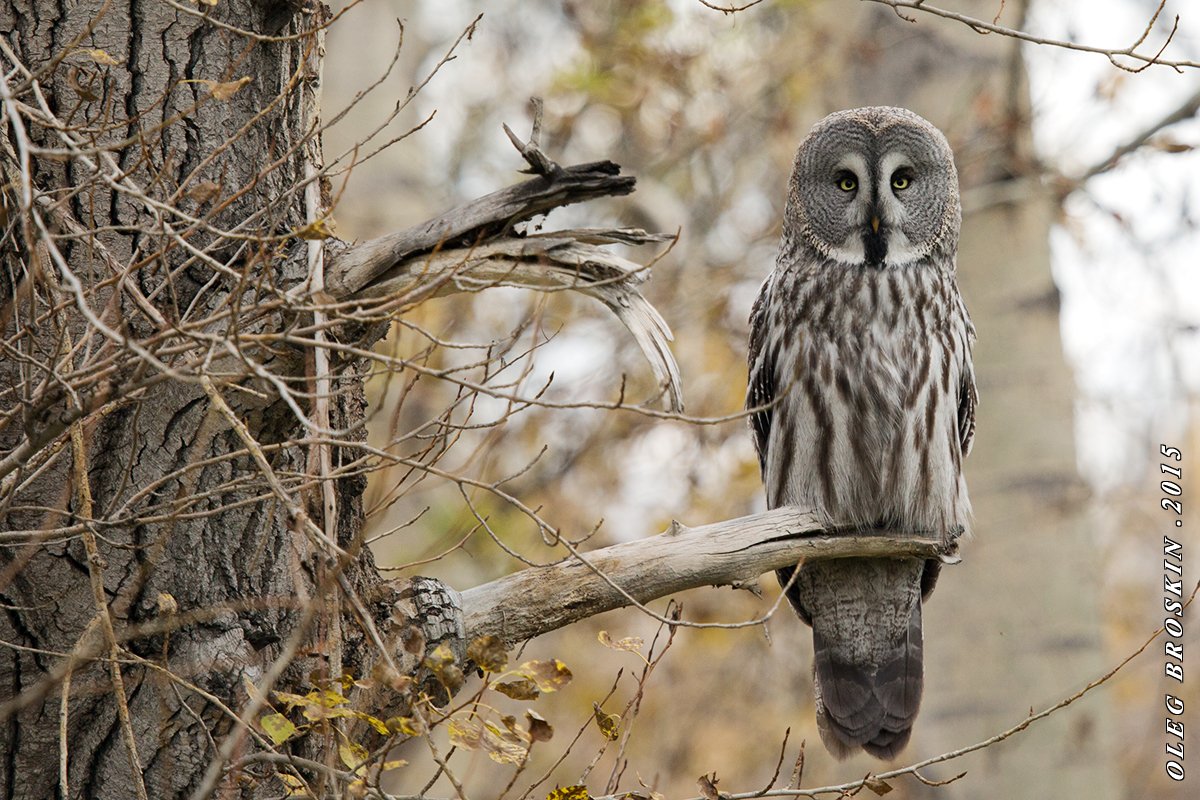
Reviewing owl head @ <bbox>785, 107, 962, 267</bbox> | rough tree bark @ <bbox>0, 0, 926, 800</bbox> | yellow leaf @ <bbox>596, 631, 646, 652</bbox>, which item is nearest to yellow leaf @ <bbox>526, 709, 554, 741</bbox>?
yellow leaf @ <bbox>596, 631, 646, 652</bbox>

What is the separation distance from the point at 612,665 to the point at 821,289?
7358 mm

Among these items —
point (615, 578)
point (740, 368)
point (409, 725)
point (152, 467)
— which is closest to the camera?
point (409, 725)

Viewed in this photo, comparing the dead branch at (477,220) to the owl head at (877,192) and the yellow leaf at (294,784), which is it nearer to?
the yellow leaf at (294,784)

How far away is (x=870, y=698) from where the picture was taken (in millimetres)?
3986

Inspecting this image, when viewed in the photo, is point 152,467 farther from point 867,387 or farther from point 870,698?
point 870,698

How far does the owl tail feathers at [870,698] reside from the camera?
3918 millimetres

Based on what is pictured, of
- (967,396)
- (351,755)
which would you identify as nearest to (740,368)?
(967,396)

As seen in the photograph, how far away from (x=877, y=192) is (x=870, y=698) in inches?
62.9

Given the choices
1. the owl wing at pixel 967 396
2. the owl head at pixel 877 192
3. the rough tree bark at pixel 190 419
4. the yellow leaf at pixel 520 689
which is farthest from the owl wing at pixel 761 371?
the yellow leaf at pixel 520 689

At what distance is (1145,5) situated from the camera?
7996 mm

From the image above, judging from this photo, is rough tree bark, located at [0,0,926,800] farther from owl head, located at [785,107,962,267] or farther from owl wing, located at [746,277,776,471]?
owl head, located at [785,107,962,267]

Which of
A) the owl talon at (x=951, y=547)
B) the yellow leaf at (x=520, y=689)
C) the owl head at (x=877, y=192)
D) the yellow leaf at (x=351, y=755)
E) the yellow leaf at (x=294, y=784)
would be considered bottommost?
the yellow leaf at (x=294, y=784)

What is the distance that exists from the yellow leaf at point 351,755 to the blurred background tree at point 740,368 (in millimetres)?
377

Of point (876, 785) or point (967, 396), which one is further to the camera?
point (967, 396)
